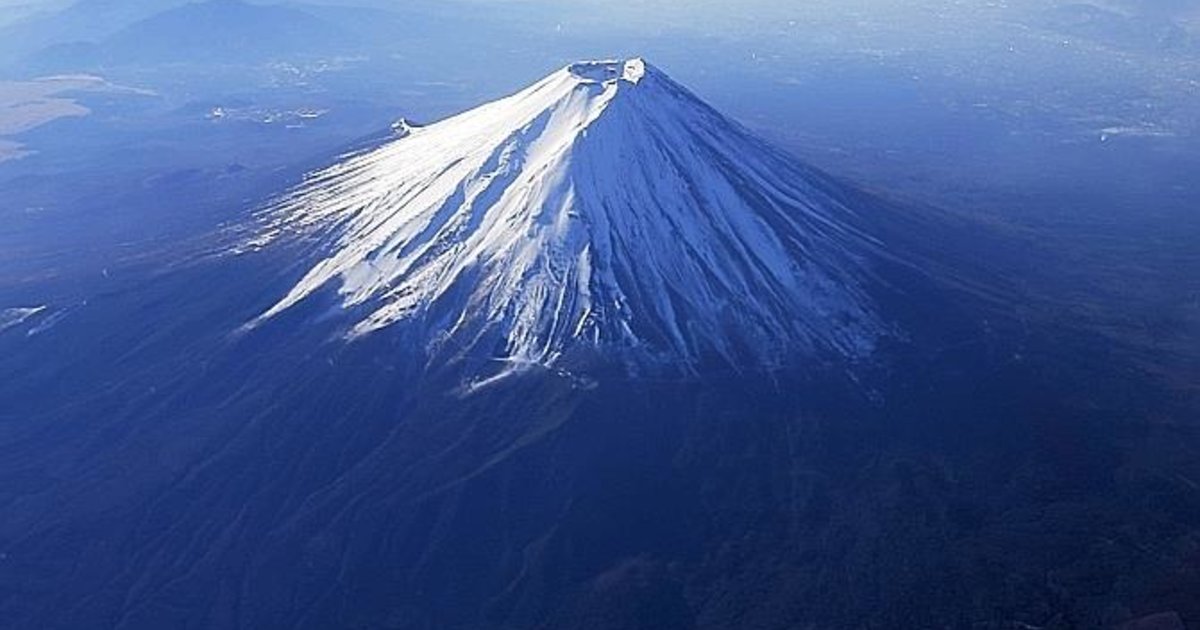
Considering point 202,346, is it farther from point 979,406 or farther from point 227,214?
point 979,406

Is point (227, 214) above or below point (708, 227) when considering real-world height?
below

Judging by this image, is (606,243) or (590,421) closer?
(590,421)

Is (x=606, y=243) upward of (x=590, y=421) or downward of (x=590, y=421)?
upward

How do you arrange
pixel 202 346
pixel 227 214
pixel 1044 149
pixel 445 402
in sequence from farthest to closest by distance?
pixel 1044 149 < pixel 227 214 < pixel 202 346 < pixel 445 402

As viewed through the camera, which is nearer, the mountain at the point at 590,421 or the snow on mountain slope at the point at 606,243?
the mountain at the point at 590,421

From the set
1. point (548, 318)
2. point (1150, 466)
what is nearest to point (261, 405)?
point (548, 318)

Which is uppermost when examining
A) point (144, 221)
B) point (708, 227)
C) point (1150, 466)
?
point (708, 227)

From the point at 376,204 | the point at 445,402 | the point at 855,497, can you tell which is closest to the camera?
the point at 855,497

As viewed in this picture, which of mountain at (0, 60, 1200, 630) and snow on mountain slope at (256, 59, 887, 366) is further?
snow on mountain slope at (256, 59, 887, 366)
